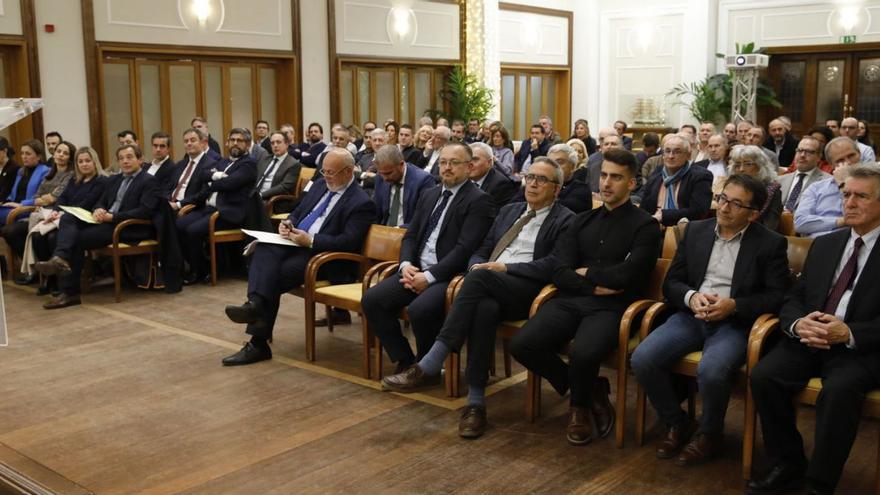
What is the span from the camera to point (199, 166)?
7926mm

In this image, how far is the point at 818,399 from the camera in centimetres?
322

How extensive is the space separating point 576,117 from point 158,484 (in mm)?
14922

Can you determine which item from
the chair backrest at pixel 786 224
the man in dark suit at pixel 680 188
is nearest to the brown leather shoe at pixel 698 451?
the chair backrest at pixel 786 224

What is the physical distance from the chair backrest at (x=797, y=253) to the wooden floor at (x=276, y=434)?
721mm

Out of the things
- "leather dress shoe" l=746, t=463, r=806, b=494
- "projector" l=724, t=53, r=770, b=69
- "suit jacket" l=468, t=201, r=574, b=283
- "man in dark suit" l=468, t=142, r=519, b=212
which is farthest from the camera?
"projector" l=724, t=53, r=770, b=69

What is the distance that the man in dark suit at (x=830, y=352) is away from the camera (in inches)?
125

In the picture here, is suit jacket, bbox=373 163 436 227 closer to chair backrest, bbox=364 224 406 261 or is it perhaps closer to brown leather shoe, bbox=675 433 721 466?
chair backrest, bbox=364 224 406 261

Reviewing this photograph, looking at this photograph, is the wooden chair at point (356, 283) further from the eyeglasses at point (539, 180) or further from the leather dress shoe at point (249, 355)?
the eyeglasses at point (539, 180)

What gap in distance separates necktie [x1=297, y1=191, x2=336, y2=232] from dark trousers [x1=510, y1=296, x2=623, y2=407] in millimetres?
1974

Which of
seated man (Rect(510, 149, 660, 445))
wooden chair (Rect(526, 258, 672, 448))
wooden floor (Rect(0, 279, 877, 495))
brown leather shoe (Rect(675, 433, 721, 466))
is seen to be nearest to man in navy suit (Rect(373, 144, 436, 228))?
wooden floor (Rect(0, 279, 877, 495))

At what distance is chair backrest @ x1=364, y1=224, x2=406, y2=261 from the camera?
17.1 feet

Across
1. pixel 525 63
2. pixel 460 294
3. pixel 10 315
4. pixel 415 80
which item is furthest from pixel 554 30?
pixel 460 294

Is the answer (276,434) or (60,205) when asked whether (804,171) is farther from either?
(60,205)

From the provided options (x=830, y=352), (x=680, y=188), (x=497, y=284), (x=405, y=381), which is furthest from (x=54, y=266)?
(x=830, y=352)
